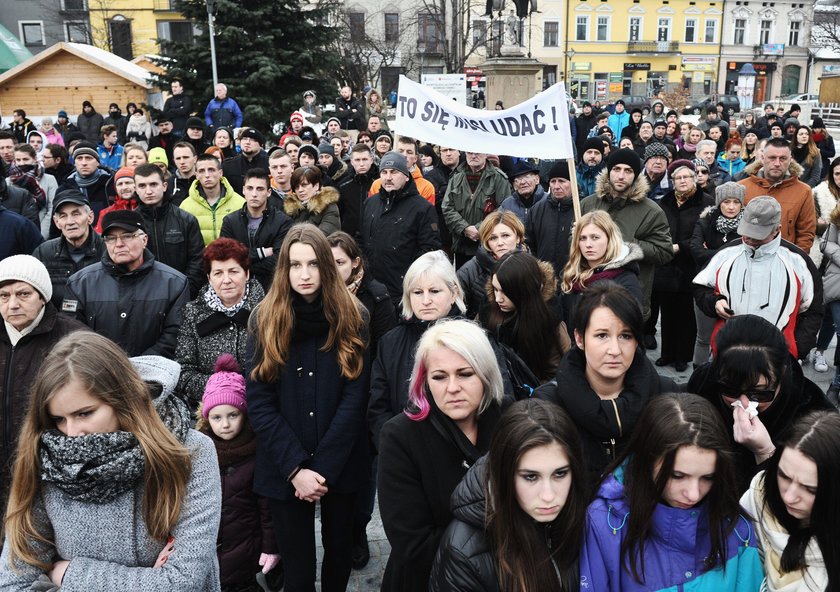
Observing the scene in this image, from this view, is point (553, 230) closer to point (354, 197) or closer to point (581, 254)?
point (581, 254)

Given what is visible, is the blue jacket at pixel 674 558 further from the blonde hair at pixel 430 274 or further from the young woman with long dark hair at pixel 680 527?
the blonde hair at pixel 430 274

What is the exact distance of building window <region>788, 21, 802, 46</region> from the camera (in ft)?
217

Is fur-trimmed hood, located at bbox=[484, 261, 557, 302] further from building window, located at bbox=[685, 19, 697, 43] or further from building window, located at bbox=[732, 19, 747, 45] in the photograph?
building window, located at bbox=[732, 19, 747, 45]

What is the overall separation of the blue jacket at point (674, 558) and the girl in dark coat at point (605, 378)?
400 millimetres

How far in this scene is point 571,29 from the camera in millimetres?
60531

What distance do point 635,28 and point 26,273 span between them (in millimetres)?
67161

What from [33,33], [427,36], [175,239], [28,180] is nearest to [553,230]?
[175,239]

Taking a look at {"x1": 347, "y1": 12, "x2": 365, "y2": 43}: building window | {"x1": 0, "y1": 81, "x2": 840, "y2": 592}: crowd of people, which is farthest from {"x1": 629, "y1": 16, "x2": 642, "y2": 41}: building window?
{"x1": 0, "y1": 81, "x2": 840, "y2": 592}: crowd of people

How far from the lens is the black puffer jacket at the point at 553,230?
629cm

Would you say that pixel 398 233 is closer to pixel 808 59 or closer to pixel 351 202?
pixel 351 202

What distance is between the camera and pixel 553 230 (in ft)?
20.7

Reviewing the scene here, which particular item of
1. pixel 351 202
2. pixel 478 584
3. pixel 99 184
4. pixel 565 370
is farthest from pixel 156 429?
pixel 99 184

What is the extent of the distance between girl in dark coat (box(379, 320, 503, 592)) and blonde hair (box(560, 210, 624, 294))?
2.12m

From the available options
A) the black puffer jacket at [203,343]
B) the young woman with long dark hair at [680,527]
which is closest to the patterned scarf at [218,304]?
the black puffer jacket at [203,343]
